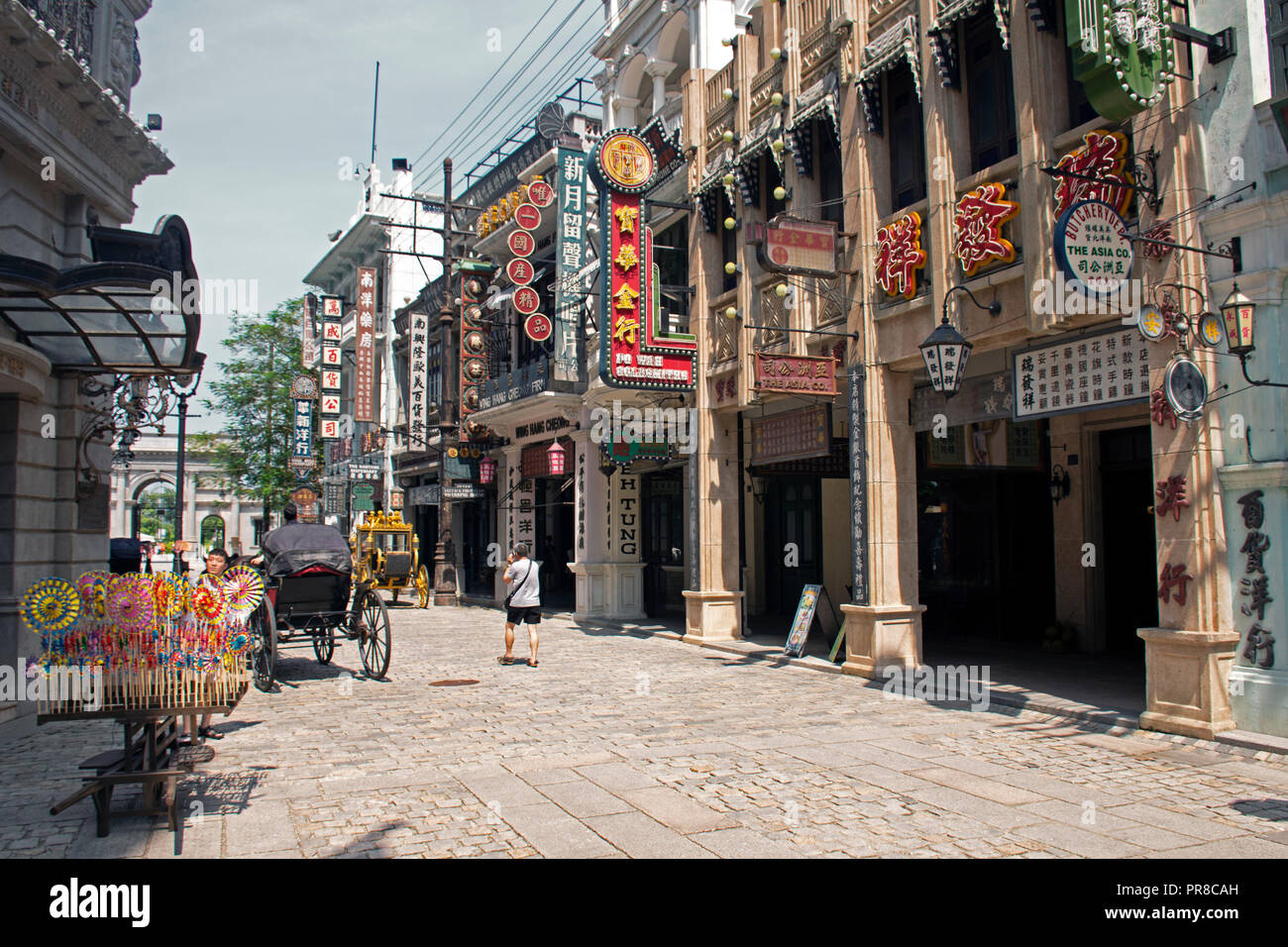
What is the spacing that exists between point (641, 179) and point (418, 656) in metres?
9.02

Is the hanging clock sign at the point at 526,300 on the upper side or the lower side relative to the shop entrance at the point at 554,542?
upper

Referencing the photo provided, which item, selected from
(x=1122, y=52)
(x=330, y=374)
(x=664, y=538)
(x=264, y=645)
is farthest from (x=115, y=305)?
(x=330, y=374)

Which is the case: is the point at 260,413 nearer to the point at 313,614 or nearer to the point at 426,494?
the point at 426,494

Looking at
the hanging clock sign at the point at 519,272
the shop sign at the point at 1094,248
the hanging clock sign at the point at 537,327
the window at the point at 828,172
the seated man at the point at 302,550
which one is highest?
the hanging clock sign at the point at 519,272

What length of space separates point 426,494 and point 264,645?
22140 millimetres

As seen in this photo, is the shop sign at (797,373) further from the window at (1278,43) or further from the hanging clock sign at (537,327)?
the hanging clock sign at (537,327)

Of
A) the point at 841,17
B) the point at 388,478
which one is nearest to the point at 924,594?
the point at 841,17

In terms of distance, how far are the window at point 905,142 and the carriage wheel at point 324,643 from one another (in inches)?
390

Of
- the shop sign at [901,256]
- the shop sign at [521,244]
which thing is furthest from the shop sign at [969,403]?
the shop sign at [521,244]

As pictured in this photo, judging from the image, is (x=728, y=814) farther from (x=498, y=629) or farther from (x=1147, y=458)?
(x=498, y=629)

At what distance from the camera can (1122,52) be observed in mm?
8156

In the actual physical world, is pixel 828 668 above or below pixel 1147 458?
below

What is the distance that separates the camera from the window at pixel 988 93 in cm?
1149

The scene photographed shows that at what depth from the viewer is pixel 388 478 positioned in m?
38.4
